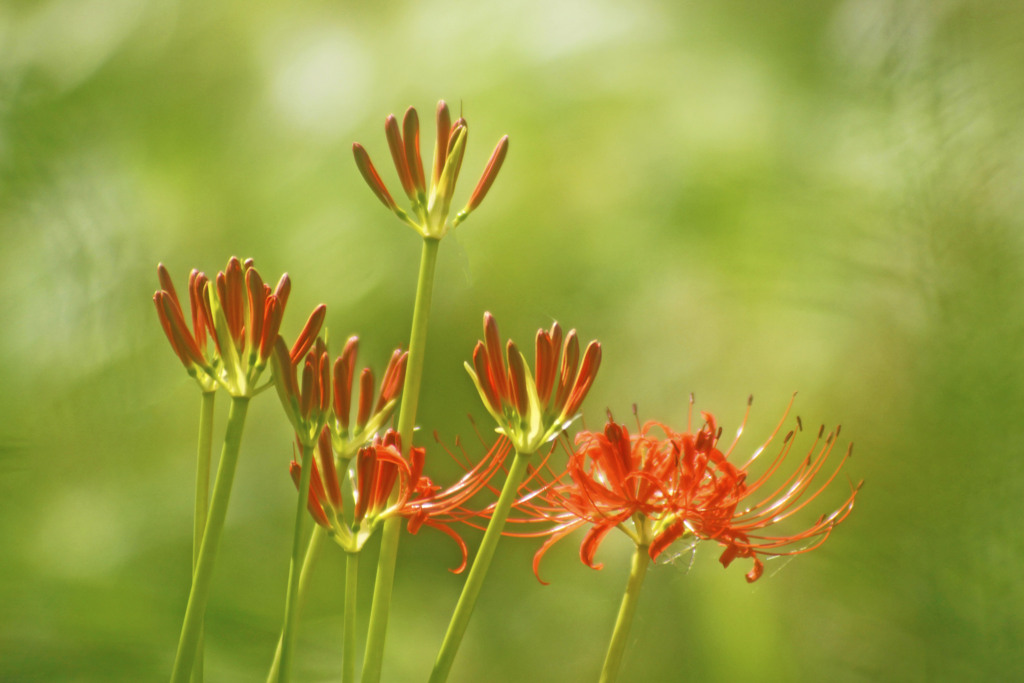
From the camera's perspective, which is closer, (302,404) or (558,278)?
(302,404)

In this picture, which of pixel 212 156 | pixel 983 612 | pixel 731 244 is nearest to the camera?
pixel 983 612

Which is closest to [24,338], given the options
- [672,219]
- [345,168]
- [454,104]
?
[345,168]

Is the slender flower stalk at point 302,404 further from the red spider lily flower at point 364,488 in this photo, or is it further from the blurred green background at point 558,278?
the blurred green background at point 558,278

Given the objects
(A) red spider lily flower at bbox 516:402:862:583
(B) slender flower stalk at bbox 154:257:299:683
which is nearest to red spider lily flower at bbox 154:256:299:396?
(B) slender flower stalk at bbox 154:257:299:683

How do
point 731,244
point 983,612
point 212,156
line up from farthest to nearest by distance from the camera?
point 212,156
point 731,244
point 983,612

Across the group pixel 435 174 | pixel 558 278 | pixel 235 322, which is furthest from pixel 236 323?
pixel 558 278

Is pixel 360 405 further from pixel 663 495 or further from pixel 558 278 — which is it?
pixel 558 278

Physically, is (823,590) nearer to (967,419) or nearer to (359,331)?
(967,419)

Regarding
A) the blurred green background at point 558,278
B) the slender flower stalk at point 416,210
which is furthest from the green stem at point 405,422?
the blurred green background at point 558,278
